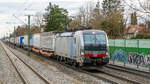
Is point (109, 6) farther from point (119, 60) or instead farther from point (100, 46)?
point (100, 46)

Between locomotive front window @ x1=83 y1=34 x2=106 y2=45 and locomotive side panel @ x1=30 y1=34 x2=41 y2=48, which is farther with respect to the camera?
locomotive side panel @ x1=30 y1=34 x2=41 y2=48

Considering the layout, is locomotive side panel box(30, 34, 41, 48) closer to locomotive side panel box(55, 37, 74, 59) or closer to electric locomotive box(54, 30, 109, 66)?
locomotive side panel box(55, 37, 74, 59)

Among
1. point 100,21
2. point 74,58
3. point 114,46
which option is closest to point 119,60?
point 114,46

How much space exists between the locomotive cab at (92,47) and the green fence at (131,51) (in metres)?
3.39

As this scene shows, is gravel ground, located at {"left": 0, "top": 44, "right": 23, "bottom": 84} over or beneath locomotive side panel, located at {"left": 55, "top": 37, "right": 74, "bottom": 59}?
beneath

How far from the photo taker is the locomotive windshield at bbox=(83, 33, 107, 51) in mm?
17766

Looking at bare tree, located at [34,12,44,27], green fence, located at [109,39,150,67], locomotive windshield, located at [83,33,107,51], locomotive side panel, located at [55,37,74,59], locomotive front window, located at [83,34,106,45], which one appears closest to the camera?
locomotive windshield, located at [83,33,107,51]

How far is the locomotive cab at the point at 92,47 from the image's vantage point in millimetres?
17516

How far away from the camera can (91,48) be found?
698 inches

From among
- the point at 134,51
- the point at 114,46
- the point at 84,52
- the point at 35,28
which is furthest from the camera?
the point at 35,28

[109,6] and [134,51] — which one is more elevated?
[109,6]

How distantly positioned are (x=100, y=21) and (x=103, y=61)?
3274 cm

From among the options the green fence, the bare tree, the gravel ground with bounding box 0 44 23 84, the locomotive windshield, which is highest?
the bare tree

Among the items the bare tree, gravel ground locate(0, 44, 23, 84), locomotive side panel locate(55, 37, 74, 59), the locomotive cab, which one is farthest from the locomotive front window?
the bare tree
